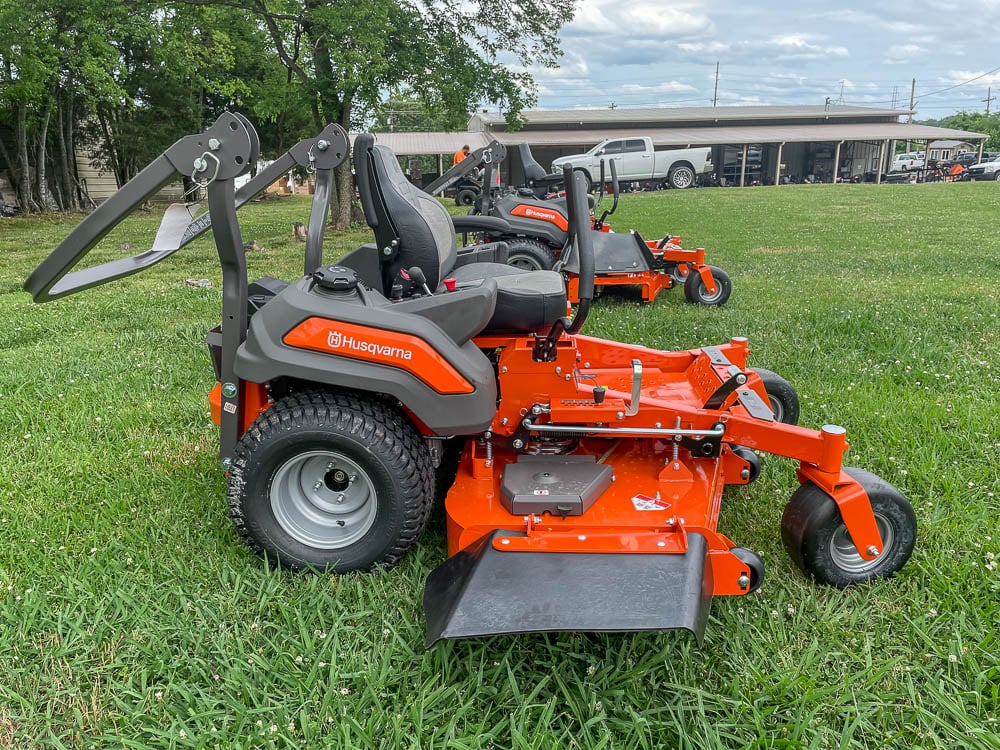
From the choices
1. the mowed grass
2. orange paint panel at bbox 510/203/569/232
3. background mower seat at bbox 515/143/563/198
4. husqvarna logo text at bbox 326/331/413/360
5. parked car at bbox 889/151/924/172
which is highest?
background mower seat at bbox 515/143/563/198

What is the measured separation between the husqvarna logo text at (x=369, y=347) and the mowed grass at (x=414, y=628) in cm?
77

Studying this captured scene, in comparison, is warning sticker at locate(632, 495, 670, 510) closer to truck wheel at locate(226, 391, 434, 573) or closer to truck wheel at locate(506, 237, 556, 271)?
truck wheel at locate(226, 391, 434, 573)

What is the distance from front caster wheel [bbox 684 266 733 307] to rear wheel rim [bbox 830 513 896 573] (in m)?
4.38

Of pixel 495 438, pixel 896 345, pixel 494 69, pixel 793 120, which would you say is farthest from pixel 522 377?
pixel 793 120

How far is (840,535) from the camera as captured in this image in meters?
2.55

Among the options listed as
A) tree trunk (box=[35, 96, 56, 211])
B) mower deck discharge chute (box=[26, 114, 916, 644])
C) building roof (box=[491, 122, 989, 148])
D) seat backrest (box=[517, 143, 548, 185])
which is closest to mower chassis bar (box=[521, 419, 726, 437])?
mower deck discharge chute (box=[26, 114, 916, 644])

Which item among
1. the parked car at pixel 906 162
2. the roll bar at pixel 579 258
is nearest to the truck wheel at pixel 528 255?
the roll bar at pixel 579 258

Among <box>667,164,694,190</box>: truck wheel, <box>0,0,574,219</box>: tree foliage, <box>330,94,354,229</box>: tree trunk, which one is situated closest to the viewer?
Answer: <box>0,0,574,219</box>: tree foliage

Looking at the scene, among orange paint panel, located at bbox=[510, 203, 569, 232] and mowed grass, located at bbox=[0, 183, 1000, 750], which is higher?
orange paint panel, located at bbox=[510, 203, 569, 232]

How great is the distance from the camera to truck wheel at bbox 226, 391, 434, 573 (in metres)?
2.49

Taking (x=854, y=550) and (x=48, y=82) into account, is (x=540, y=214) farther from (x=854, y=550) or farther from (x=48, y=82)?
(x=48, y=82)

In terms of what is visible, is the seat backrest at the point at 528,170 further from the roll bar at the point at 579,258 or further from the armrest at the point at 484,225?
the roll bar at the point at 579,258

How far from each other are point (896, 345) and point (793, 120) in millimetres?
39773

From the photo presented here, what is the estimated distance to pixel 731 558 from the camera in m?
2.32
